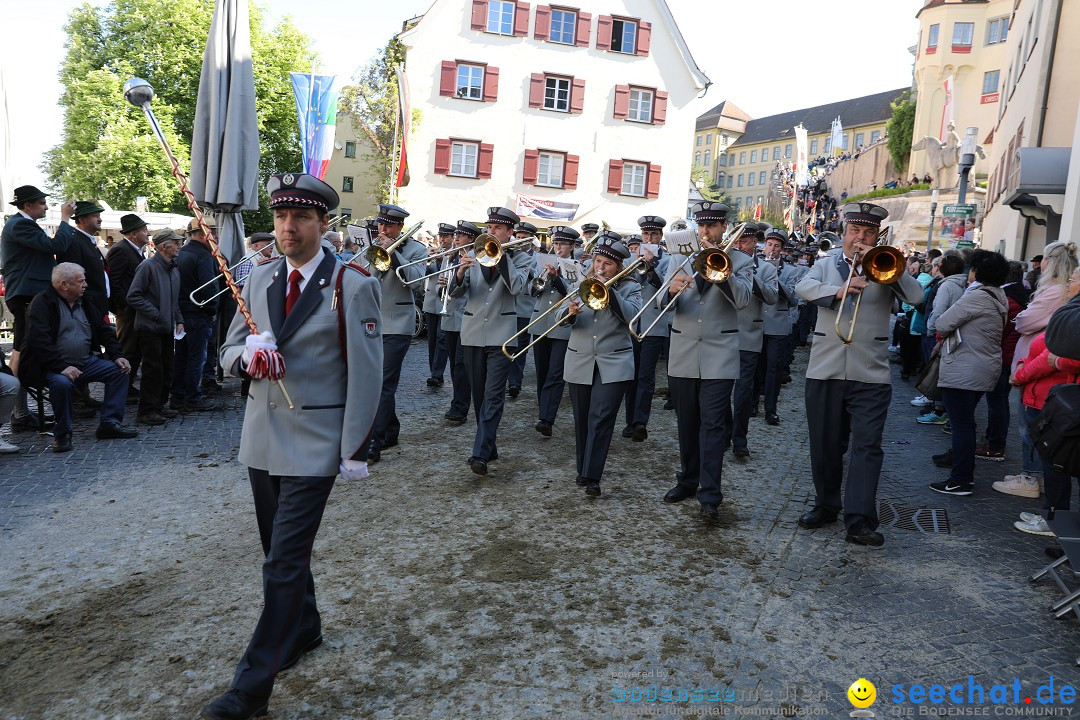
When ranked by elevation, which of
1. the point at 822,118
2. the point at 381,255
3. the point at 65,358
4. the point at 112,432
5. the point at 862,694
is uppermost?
the point at 822,118

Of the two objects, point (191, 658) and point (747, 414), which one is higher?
point (747, 414)

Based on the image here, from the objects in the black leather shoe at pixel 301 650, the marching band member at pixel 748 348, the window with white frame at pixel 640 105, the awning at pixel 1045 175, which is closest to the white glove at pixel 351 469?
the black leather shoe at pixel 301 650

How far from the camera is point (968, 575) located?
490 cm

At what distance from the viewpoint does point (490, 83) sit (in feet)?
101

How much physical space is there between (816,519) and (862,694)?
7.92 feet

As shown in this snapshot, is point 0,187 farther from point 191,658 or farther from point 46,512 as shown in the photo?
point 191,658

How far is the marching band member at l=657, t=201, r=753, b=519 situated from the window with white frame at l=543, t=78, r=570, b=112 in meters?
26.5

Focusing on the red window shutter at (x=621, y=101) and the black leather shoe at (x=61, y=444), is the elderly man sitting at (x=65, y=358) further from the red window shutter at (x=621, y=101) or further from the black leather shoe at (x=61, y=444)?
the red window shutter at (x=621, y=101)

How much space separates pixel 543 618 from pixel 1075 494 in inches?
203

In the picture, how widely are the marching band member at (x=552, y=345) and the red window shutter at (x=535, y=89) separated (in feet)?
73.8

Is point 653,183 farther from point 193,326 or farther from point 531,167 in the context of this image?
point 193,326

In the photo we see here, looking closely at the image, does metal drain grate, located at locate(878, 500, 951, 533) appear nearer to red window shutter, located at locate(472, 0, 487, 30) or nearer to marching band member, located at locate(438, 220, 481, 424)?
marching band member, located at locate(438, 220, 481, 424)

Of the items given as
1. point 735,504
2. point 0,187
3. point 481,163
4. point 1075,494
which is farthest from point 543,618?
point 481,163

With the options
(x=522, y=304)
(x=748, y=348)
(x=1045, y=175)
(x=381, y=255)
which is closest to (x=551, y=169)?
(x=1045, y=175)
